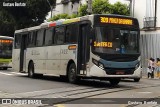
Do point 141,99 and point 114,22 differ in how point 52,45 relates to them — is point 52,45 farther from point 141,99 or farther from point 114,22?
point 141,99

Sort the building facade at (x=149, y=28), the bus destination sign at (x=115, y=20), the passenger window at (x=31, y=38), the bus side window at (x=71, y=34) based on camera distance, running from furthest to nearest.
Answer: the building facade at (x=149, y=28), the passenger window at (x=31, y=38), the bus side window at (x=71, y=34), the bus destination sign at (x=115, y=20)

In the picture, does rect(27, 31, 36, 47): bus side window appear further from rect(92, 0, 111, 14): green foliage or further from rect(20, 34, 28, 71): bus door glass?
rect(92, 0, 111, 14): green foliage

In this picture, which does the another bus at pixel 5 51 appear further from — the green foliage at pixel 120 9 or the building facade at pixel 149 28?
the building facade at pixel 149 28

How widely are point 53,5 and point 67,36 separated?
2924cm

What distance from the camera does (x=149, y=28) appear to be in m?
34.7

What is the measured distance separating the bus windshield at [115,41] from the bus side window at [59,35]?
3345 millimetres

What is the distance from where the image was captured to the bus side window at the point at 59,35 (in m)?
20.7

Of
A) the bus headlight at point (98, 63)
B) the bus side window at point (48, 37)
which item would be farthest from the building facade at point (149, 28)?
the bus headlight at point (98, 63)

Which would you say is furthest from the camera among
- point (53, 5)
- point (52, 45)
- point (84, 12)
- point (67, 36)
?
point (53, 5)

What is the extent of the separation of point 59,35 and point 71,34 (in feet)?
4.84

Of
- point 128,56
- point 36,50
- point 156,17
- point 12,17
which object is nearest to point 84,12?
point 156,17

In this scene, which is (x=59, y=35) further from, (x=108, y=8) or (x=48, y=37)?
(x=108, y=8)

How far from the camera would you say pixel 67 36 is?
20094 millimetres

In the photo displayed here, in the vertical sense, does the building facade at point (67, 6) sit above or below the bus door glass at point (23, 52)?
above
